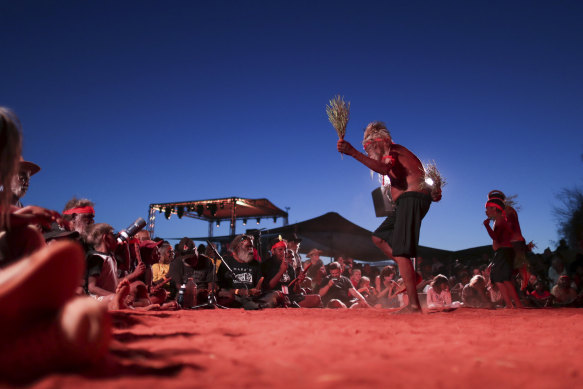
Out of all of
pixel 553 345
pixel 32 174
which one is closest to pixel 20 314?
pixel 553 345

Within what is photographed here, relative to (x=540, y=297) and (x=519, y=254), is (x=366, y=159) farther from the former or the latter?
(x=540, y=297)

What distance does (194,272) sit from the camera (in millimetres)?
7535

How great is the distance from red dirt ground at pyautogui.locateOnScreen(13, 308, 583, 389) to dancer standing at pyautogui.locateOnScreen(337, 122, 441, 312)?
1829mm

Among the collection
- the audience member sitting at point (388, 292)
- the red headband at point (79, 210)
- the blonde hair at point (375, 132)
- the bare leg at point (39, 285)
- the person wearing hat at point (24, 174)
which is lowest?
the audience member sitting at point (388, 292)

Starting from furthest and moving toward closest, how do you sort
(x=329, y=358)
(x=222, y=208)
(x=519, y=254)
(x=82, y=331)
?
(x=222, y=208) < (x=519, y=254) < (x=329, y=358) < (x=82, y=331)

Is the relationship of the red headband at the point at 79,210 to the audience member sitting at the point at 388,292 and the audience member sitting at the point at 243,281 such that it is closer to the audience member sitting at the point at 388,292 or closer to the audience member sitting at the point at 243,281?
the audience member sitting at the point at 243,281

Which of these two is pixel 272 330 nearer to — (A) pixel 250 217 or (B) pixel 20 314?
(B) pixel 20 314

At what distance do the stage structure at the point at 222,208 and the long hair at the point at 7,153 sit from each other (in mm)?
17666

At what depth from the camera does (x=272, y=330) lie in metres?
2.56

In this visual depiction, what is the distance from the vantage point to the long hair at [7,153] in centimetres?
208

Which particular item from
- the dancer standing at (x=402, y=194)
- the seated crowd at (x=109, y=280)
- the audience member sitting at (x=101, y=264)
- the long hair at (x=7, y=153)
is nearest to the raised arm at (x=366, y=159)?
the dancer standing at (x=402, y=194)

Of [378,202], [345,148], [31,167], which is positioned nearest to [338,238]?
[378,202]

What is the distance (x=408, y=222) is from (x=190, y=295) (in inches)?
157

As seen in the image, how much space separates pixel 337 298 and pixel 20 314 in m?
8.52
